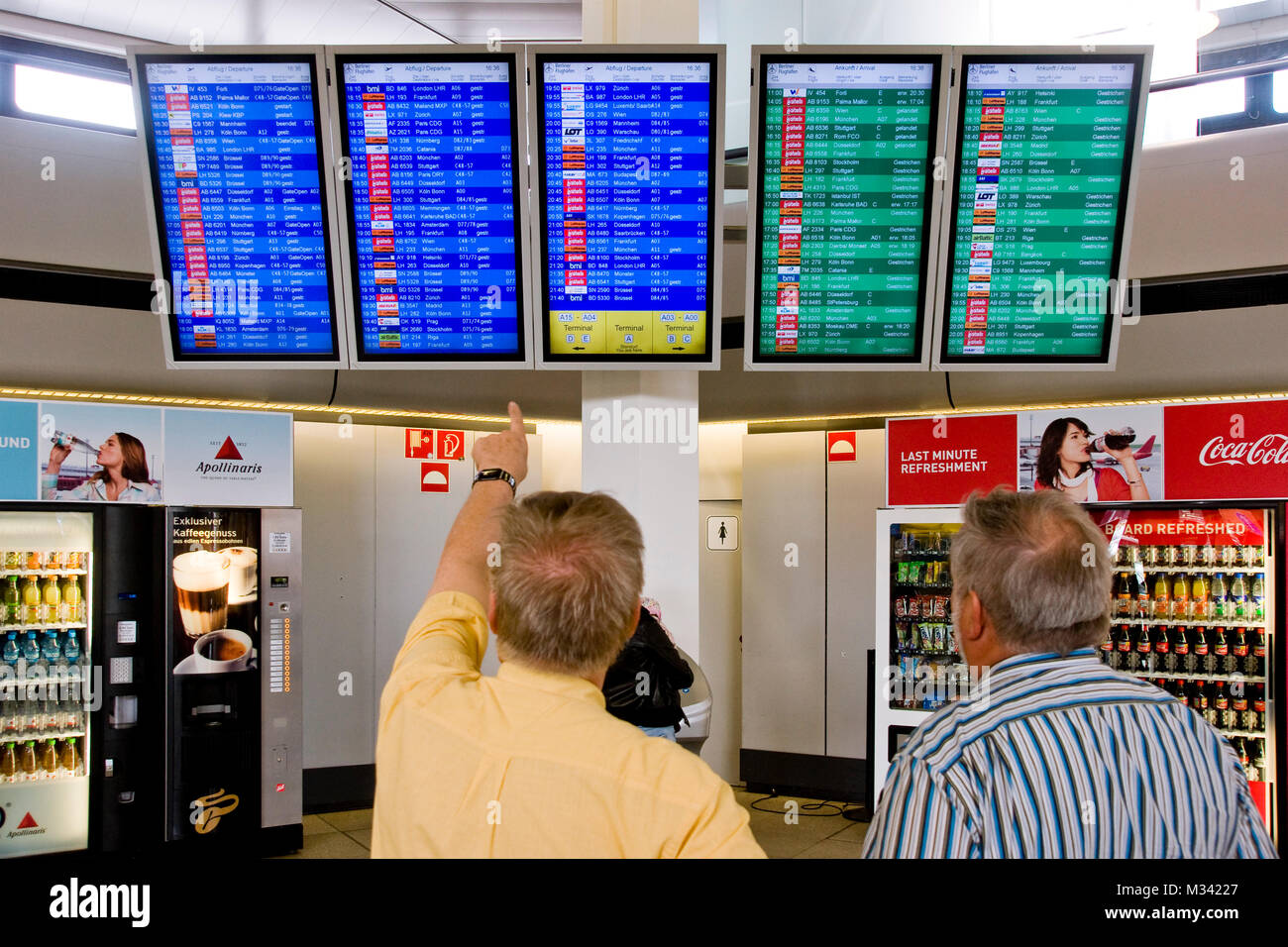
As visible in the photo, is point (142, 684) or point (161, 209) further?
point (142, 684)

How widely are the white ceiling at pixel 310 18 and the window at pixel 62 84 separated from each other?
0.29 m

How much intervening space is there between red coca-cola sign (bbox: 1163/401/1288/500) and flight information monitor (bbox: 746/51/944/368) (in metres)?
2.83

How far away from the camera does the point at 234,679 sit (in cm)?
588

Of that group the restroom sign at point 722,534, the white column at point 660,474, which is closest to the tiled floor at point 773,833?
the restroom sign at point 722,534

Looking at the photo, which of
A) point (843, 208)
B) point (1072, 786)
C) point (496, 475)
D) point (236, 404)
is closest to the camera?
point (1072, 786)

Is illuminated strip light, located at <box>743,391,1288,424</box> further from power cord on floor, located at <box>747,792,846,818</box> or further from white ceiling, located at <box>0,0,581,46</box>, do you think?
white ceiling, located at <box>0,0,581,46</box>

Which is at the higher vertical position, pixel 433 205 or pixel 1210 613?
pixel 433 205

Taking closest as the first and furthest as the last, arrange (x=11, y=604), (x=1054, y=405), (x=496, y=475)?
(x=496, y=475) < (x=11, y=604) < (x=1054, y=405)

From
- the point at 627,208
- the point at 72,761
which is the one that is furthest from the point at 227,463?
the point at 627,208

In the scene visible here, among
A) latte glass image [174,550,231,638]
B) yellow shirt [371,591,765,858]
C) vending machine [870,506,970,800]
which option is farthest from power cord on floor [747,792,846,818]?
yellow shirt [371,591,765,858]

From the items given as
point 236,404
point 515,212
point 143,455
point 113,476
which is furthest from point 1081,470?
point 113,476

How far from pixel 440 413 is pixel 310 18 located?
2.69 m

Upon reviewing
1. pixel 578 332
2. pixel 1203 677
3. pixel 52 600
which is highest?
pixel 578 332

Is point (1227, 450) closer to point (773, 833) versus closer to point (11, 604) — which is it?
point (773, 833)
